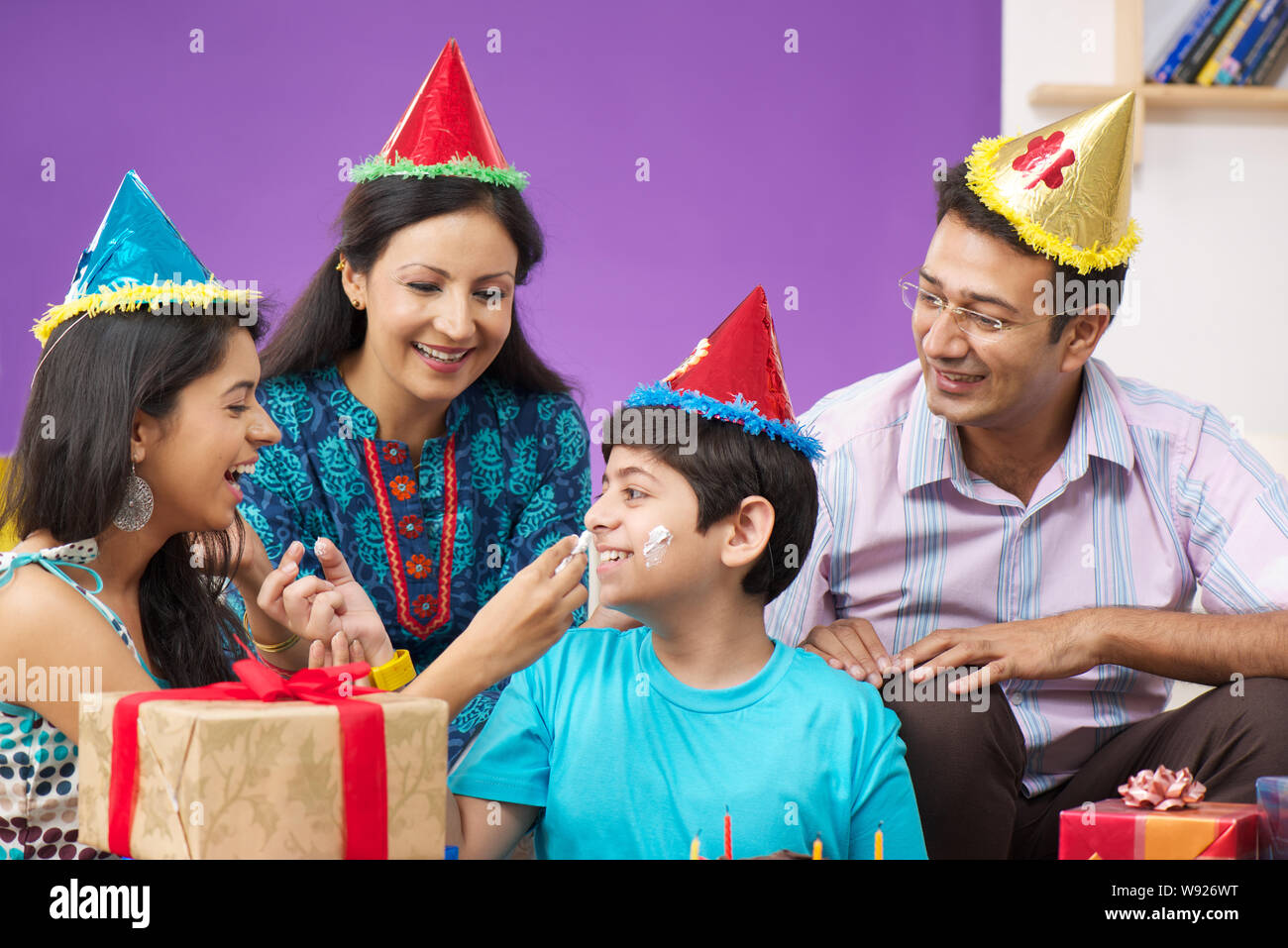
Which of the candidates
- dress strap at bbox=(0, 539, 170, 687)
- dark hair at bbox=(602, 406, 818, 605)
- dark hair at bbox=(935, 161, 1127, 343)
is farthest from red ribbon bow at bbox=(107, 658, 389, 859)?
dark hair at bbox=(935, 161, 1127, 343)

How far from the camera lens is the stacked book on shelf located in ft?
11.7

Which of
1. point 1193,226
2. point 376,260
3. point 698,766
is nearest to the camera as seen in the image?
point 698,766

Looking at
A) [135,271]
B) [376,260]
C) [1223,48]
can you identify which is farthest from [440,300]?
[1223,48]

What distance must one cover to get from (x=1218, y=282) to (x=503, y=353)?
2.35m

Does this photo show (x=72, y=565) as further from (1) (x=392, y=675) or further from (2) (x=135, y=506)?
(1) (x=392, y=675)

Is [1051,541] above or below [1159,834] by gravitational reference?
above

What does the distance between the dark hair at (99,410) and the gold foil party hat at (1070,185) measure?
115 centimetres

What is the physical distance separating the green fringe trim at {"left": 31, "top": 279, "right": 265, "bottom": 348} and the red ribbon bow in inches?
21.8

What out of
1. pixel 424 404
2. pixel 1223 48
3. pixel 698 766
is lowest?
pixel 698 766

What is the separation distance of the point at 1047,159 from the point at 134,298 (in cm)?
134

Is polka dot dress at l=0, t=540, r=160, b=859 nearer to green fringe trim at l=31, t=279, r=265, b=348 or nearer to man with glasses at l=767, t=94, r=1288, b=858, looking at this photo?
green fringe trim at l=31, t=279, r=265, b=348

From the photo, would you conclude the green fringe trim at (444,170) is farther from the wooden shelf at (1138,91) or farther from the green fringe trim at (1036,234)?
the wooden shelf at (1138,91)

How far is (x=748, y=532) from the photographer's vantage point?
1.64 m

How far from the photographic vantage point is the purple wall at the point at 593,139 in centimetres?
341
